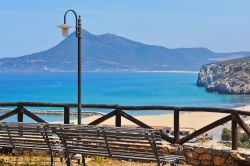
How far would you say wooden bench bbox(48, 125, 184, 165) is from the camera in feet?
23.0

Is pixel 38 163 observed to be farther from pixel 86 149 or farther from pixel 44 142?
Result: pixel 86 149

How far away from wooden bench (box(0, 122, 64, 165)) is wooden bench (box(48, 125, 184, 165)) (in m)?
0.28

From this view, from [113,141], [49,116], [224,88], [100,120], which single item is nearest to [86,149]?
[113,141]

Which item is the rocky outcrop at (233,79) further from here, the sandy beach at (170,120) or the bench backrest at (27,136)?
the bench backrest at (27,136)

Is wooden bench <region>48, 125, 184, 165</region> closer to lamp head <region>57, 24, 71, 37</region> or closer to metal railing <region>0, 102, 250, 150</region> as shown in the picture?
metal railing <region>0, 102, 250, 150</region>

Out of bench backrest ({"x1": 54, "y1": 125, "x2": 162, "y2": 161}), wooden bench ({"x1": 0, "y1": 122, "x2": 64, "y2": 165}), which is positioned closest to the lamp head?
wooden bench ({"x1": 0, "y1": 122, "x2": 64, "y2": 165})

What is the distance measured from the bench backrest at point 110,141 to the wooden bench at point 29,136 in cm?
31

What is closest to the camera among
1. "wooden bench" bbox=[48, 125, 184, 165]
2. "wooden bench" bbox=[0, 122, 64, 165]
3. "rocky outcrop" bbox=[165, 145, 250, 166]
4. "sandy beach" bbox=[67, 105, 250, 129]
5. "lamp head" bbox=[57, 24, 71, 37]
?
"wooden bench" bbox=[48, 125, 184, 165]

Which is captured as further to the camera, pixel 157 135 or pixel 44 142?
pixel 44 142

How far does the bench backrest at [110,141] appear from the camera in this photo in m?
7.02

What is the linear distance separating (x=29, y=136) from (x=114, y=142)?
59.1 inches

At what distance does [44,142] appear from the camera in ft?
27.1

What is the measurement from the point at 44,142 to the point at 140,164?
6.28 ft

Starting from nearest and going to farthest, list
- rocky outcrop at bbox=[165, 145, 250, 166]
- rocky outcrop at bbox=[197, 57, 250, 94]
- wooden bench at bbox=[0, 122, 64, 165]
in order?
wooden bench at bbox=[0, 122, 64, 165], rocky outcrop at bbox=[165, 145, 250, 166], rocky outcrop at bbox=[197, 57, 250, 94]
